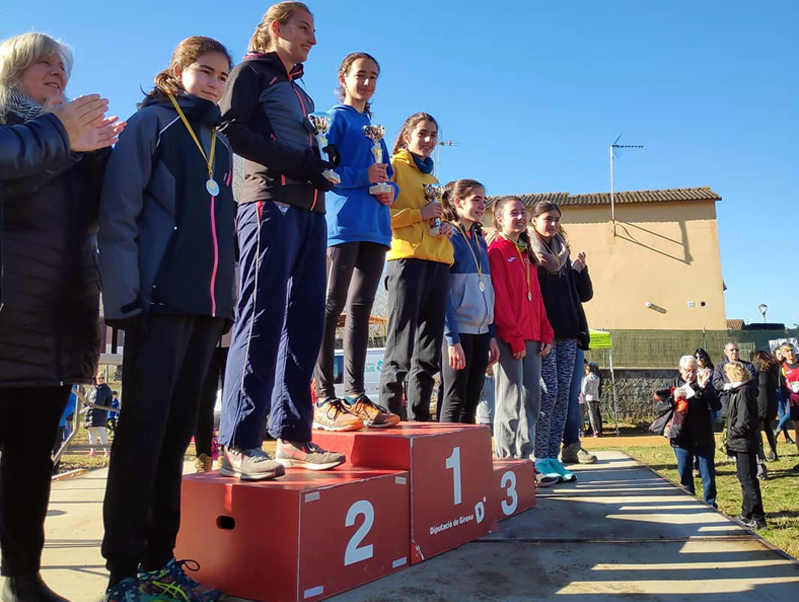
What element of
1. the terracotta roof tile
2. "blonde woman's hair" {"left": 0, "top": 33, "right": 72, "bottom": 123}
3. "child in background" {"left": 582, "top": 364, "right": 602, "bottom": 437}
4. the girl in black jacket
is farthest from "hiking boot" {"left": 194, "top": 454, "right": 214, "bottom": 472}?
the terracotta roof tile

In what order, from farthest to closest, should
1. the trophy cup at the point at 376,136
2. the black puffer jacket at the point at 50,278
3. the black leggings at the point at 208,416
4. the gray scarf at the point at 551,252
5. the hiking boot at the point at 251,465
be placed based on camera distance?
the gray scarf at the point at 551,252, the black leggings at the point at 208,416, the trophy cup at the point at 376,136, the hiking boot at the point at 251,465, the black puffer jacket at the point at 50,278

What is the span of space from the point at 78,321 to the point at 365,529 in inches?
48.6

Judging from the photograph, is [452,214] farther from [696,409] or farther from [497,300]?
[696,409]

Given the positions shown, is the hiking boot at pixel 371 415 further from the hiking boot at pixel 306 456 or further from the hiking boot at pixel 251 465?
the hiking boot at pixel 251 465

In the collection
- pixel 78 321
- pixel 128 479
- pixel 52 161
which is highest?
pixel 52 161

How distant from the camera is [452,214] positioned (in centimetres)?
455

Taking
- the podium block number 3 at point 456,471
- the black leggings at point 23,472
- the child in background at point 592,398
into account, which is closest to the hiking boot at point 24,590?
the black leggings at point 23,472

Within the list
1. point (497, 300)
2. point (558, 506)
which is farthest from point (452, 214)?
point (558, 506)

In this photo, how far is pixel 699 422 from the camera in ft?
20.8

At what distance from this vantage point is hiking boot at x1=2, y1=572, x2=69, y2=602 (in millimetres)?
1910

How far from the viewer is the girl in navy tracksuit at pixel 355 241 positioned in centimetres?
311

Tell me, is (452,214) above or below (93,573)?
above

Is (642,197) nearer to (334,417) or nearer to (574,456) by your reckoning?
(574,456)

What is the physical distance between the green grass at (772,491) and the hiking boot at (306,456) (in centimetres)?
325
